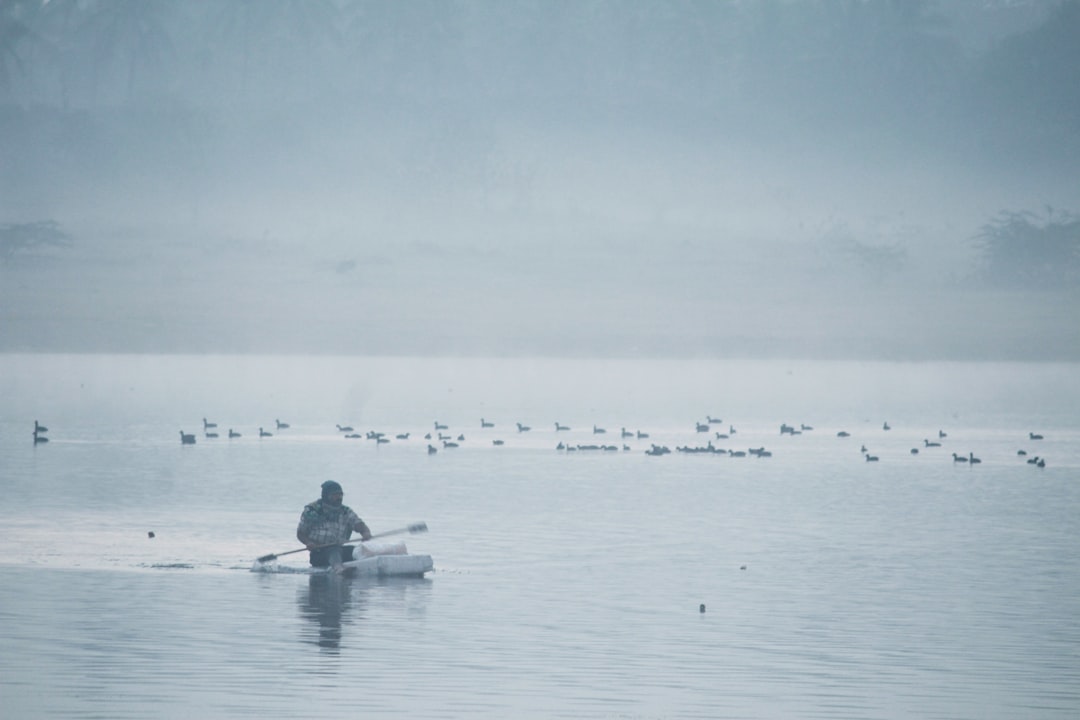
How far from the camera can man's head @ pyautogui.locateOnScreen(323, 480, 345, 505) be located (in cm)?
3200

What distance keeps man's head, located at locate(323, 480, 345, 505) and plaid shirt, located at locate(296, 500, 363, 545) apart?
22 cm

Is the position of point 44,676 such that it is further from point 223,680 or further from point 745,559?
point 745,559

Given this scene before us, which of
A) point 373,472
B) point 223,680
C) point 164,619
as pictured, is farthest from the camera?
point 373,472

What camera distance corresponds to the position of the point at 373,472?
64.0 m

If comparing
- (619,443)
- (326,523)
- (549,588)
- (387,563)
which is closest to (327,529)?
(326,523)

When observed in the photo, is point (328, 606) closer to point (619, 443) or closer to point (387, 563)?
point (387, 563)

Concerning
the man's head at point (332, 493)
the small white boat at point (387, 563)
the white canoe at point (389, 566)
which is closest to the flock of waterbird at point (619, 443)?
the small white boat at point (387, 563)

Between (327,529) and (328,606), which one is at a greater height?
(327,529)

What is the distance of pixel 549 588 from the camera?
1324 inches

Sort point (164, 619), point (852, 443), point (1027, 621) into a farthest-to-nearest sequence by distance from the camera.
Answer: point (852, 443)
point (1027, 621)
point (164, 619)

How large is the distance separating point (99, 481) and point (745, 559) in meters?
26.2

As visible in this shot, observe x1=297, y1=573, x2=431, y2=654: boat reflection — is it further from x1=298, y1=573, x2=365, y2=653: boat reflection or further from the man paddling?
the man paddling

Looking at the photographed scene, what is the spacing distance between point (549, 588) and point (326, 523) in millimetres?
4610

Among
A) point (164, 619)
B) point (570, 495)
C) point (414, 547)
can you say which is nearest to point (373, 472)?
point (570, 495)
